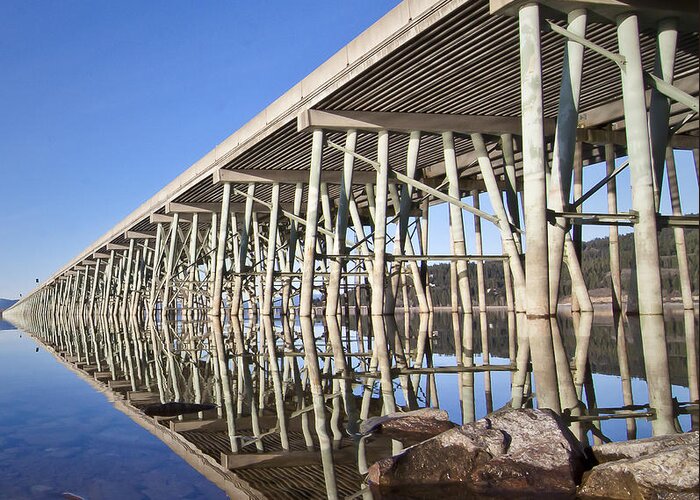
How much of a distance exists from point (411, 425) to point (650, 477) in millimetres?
2147

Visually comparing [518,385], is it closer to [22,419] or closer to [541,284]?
A: [541,284]

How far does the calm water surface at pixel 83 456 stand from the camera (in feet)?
13.6

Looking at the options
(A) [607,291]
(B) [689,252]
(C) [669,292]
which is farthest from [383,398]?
(A) [607,291]

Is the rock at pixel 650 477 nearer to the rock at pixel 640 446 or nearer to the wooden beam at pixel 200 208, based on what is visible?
the rock at pixel 640 446

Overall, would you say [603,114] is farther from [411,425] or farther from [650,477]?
[650,477]

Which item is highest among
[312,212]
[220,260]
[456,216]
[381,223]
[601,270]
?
[312,212]

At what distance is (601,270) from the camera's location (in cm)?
4800

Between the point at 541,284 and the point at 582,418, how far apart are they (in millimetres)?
4580

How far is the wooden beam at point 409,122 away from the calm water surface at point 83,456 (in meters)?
9.57

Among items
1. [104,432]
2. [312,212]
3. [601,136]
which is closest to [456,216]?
[312,212]

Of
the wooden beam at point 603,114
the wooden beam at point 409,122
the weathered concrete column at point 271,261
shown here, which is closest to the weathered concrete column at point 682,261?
the wooden beam at point 603,114

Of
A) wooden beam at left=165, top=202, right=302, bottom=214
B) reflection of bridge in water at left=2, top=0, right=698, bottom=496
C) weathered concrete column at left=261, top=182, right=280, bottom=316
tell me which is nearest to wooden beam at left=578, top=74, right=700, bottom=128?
reflection of bridge in water at left=2, top=0, right=698, bottom=496

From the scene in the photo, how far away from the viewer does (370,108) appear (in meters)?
16.6

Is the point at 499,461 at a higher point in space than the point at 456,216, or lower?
lower
